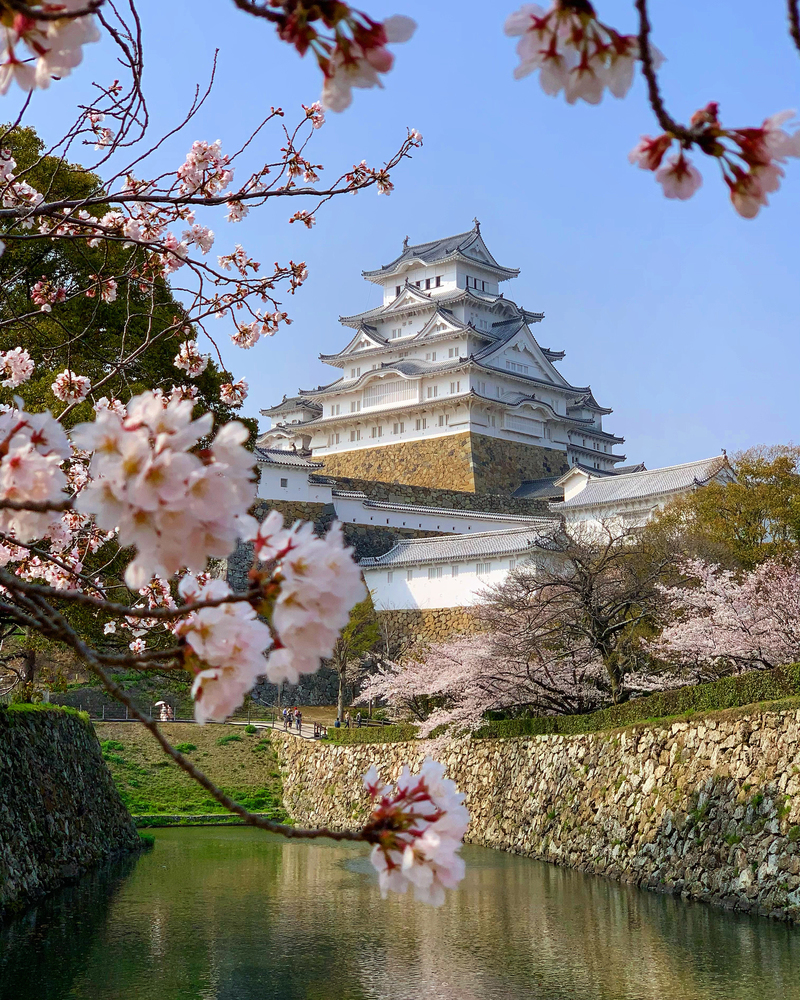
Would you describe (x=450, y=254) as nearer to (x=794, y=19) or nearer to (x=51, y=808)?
(x=51, y=808)

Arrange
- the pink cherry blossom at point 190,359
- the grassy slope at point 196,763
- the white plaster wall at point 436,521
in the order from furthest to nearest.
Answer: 1. the white plaster wall at point 436,521
2. the grassy slope at point 196,763
3. the pink cherry blossom at point 190,359

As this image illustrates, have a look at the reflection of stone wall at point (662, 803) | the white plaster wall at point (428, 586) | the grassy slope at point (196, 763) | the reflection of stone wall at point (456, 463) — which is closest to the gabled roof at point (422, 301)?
the reflection of stone wall at point (456, 463)

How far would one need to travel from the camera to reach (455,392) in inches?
1329

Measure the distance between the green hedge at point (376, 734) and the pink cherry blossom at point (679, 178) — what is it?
704 inches

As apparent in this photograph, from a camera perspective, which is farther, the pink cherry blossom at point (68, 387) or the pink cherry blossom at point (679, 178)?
the pink cherry blossom at point (68, 387)

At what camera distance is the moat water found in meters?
7.39

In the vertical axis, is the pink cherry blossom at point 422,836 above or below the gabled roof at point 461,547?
below

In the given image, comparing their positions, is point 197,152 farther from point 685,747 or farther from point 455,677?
point 455,677

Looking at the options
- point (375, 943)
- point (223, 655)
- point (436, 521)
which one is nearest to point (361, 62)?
point (223, 655)

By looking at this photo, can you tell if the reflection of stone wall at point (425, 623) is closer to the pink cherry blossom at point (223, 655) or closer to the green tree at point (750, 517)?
the green tree at point (750, 517)

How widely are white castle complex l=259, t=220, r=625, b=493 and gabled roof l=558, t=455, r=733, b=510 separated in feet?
20.7

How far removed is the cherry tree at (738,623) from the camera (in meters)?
13.3

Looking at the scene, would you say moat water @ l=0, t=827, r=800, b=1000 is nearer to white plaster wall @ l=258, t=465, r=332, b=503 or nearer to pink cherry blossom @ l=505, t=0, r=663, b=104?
pink cherry blossom @ l=505, t=0, r=663, b=104

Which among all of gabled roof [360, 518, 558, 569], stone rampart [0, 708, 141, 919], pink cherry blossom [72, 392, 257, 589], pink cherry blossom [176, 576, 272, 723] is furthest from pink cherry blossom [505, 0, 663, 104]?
gabled roof [360, 518, 558, 569]
